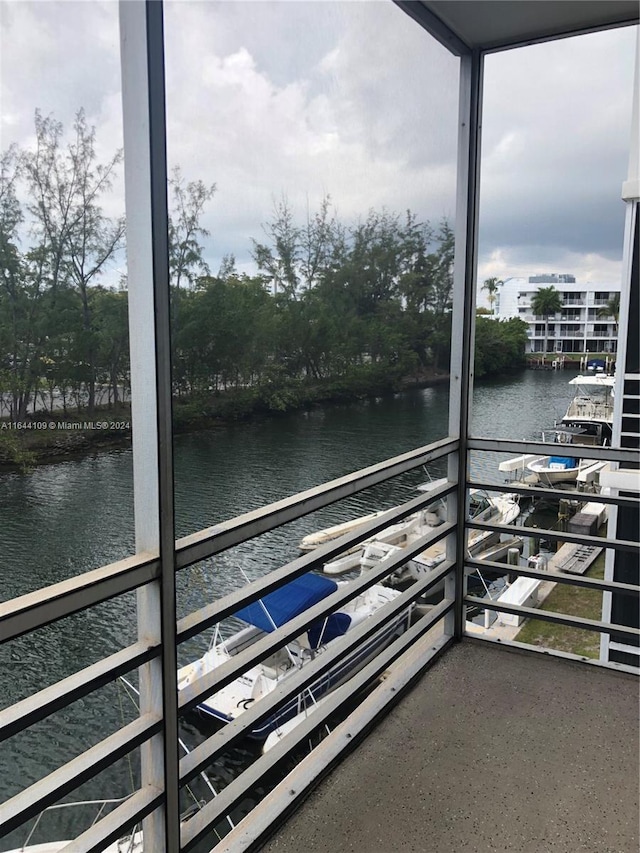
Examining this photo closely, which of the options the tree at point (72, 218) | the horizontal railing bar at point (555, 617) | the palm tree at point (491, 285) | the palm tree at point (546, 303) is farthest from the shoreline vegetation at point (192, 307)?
the horizontal railing bar at point (555, 617)

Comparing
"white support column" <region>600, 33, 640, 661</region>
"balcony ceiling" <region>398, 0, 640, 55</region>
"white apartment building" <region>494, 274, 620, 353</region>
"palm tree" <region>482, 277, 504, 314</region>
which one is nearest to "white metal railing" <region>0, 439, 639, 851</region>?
"white support column" <region>600, 33, 640, 661</region>

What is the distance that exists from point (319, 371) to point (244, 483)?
46 cm

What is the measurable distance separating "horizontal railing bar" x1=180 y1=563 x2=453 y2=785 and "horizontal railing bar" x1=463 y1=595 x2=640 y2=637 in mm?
424

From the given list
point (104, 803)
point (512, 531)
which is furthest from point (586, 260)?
point (104, 803)

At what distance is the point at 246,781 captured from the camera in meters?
1.65

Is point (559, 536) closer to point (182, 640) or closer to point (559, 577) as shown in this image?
point (559, 577)

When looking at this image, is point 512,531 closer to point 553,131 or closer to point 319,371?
point 319,371

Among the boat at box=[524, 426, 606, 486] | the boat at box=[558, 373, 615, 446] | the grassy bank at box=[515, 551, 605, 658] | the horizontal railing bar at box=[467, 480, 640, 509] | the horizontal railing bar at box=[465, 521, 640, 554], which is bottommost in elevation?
the grassy bank at box=[515, 551, 605, 658]

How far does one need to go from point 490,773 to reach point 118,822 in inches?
47.2

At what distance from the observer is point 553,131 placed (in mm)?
2490

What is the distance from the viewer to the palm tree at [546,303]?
8.73 ft

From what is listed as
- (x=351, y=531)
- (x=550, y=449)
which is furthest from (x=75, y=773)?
(x=550, y=449)

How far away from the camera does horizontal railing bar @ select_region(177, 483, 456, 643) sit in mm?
1433

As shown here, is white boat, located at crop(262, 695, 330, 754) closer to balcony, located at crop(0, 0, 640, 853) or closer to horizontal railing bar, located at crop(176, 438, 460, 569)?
balcony, located at crop(0, 0, 640, 853)
